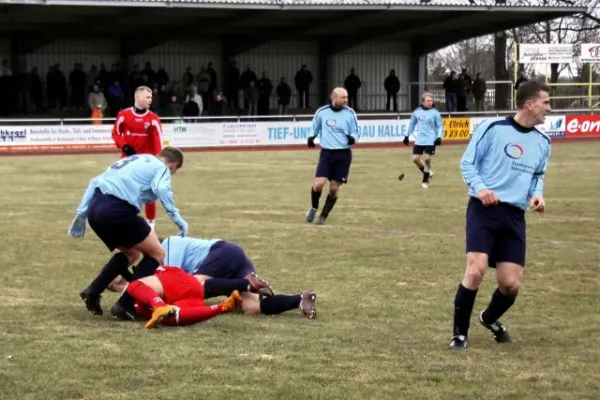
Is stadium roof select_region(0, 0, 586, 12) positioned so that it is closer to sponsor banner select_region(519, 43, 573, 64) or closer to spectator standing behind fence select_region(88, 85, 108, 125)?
sponsor banner select_region(519, 43, 573, 64)

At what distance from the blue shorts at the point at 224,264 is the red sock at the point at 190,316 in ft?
2.26

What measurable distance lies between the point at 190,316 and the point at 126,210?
1.01 meters

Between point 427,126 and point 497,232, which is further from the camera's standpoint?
point 427,126

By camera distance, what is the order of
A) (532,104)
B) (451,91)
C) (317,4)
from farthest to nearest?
(451,91), (317,4), (532,104)

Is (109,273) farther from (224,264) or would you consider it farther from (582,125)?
(582,125)

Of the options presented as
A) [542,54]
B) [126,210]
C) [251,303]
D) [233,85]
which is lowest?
[251,303]

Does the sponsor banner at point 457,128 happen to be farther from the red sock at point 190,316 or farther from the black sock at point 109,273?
the red sock at point 190,316

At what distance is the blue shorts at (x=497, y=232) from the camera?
7742mm

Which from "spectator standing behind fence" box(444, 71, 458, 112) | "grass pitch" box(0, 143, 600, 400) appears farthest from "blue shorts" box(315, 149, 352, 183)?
"spectator standing behind fence" box(444, 71, 458, 112)

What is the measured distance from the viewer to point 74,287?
1066 cm

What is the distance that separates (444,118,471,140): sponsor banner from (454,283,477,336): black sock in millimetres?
34179

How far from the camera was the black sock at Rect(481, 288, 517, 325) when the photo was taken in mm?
8000

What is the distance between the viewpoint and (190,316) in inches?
336

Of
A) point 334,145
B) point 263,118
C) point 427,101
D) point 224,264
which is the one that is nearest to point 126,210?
point 224,264
